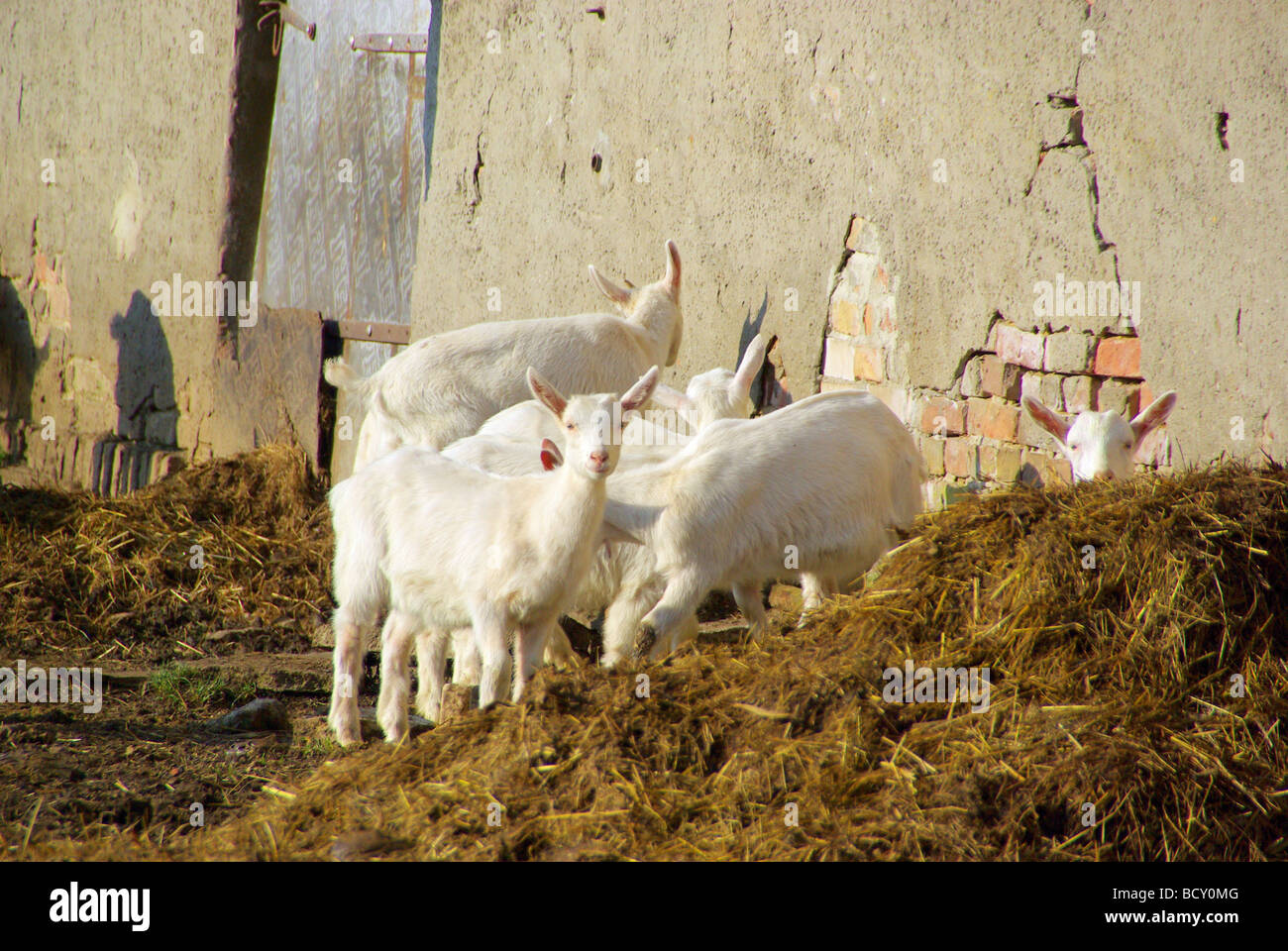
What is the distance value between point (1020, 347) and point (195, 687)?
342cm

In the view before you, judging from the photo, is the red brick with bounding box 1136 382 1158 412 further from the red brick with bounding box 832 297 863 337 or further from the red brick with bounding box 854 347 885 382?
the red brick with bounding box 832 297 863 337

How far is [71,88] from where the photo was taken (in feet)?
33.1

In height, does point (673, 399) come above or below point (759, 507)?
above

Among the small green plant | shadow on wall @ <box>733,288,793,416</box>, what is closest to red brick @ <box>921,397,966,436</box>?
shadow on wall @ <box>733,288,793,416</box>

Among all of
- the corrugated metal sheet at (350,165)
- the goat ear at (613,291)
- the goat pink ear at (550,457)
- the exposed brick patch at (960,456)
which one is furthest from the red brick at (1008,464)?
the corrugated metal sheet at (350,165)

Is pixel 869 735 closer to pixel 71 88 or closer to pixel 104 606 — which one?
pixel 104 606

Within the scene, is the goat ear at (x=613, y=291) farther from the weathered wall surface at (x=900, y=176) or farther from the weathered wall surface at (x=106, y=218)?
the weathered wall surface at (x=106, y=218)

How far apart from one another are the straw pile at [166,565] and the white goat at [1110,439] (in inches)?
138

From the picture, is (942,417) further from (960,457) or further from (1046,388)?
(1046,388)

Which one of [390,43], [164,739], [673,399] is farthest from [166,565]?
[390,43]

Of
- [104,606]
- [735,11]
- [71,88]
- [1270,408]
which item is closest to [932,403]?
[1270,408]

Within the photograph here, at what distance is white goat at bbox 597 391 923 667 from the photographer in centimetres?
460

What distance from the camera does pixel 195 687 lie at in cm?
523
